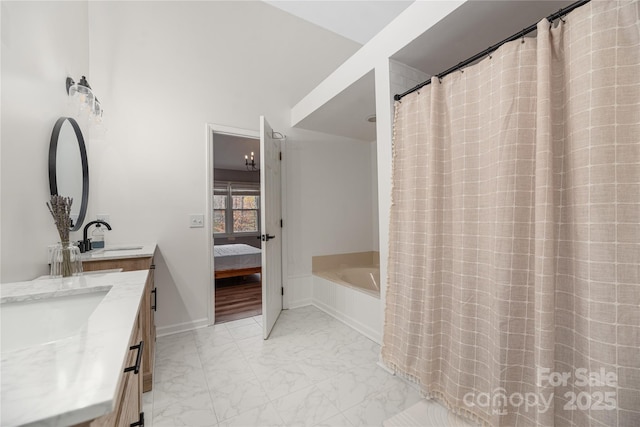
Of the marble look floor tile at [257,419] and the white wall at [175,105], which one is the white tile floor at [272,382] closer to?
the marble look floor tile at [257,419]

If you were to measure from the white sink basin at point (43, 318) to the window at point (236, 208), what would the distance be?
5798mm

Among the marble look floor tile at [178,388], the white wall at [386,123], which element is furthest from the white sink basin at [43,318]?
the white wall at [386,123]

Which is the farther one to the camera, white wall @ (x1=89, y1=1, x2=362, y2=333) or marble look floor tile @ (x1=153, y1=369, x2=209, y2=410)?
white wall @ (x1=89, y1=1, x2=362, y2=333)

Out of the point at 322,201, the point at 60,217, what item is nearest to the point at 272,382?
the point at 60,217

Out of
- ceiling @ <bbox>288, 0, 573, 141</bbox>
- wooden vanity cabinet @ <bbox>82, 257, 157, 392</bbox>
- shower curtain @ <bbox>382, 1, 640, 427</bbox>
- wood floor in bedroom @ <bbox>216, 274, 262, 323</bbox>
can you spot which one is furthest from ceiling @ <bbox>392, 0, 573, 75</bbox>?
wood floor in bedroom @ <bbox>216, 274, 262, 323</bbox>

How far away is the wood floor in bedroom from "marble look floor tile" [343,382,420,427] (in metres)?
1.67

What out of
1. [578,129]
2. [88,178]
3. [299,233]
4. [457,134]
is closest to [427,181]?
[457,134]

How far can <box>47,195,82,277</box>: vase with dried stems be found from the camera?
1110 mm

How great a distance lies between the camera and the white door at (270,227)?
7.50ft

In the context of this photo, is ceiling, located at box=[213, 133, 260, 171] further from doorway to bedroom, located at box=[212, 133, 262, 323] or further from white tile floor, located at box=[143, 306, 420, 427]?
white tile floor, located at box=[143, 306, 420, 427]

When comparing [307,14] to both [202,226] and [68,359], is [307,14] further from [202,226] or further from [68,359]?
[68,359]

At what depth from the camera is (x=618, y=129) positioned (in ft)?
2.94

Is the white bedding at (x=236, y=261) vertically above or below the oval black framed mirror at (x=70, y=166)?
below

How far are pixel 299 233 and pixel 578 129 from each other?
2515 millimetres
